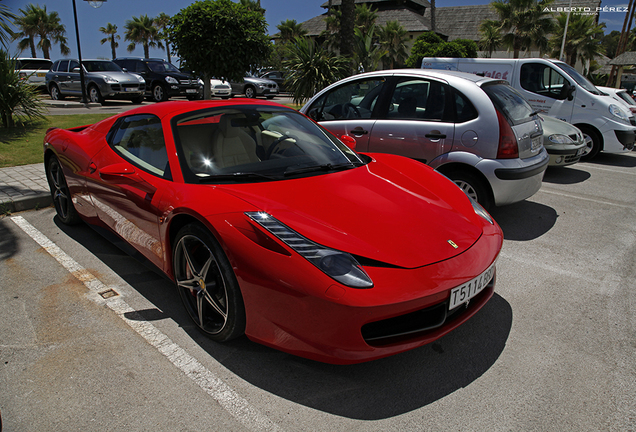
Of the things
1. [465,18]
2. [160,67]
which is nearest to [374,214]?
[160,67]

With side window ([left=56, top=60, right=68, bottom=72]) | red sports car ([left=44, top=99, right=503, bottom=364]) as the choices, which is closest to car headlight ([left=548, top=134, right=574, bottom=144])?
red sports car ([left=44, top=99, right=503, bottom=364])

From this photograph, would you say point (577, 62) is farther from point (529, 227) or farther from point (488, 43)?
point (529, 227)

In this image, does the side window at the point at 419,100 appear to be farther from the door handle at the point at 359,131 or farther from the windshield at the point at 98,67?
the windshield at the point at 98,67

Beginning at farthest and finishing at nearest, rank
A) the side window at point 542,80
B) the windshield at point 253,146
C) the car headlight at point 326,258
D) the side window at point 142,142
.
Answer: the side window at point 542,80, the side window at point 142,142, the windshield at point 253,146, the car headlight at point 326,258

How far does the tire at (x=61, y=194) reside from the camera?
435 cm

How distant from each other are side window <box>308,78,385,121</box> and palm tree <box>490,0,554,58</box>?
30.6 meters

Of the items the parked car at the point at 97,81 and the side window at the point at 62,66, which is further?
the side window at the point at 62,66

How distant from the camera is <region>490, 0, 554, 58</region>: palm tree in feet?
99.1

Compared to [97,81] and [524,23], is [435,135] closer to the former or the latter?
[97,81]

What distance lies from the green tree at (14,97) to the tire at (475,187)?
9.27 m

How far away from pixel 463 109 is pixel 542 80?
535cm

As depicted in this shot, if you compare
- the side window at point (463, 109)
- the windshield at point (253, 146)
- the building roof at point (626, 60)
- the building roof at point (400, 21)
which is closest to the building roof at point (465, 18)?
the building roof at point (400, 21)

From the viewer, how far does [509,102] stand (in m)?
4.64

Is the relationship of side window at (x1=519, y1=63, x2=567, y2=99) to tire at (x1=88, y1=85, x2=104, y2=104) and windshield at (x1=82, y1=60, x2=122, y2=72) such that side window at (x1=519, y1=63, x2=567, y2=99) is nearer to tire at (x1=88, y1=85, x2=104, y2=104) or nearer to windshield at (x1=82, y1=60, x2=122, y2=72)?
tire at (x1=88, y1=85, x2=104, y2=104)
